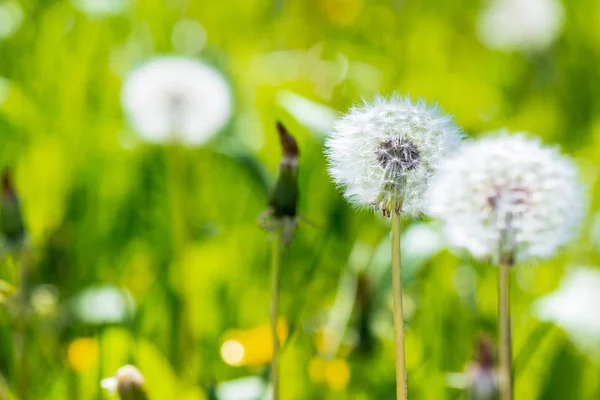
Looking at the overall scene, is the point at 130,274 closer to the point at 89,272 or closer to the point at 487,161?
the point at 89,272

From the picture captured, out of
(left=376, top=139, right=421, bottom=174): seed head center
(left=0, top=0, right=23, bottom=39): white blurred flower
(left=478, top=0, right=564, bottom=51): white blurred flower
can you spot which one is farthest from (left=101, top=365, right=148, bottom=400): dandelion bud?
(left=478, top=0, right=564, bottom=51): white blurred flower

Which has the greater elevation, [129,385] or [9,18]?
[9,18]

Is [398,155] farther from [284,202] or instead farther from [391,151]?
[284,202]

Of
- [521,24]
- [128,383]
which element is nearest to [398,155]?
[128,383]

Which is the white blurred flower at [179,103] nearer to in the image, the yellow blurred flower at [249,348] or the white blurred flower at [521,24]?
the yellow blurred flower at [249,348]

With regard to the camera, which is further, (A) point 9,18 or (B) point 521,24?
(B) point 521,24

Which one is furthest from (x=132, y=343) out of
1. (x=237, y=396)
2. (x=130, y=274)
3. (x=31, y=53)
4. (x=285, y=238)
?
(x=31, y=53)

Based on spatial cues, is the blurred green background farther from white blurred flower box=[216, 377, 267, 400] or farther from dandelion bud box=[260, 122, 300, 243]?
dandelion bud box=[260, 122, 300, 243]

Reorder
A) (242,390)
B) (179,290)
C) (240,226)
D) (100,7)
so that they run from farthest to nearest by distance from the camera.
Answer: (100,7), (240,226), (179,290), (242,390)
